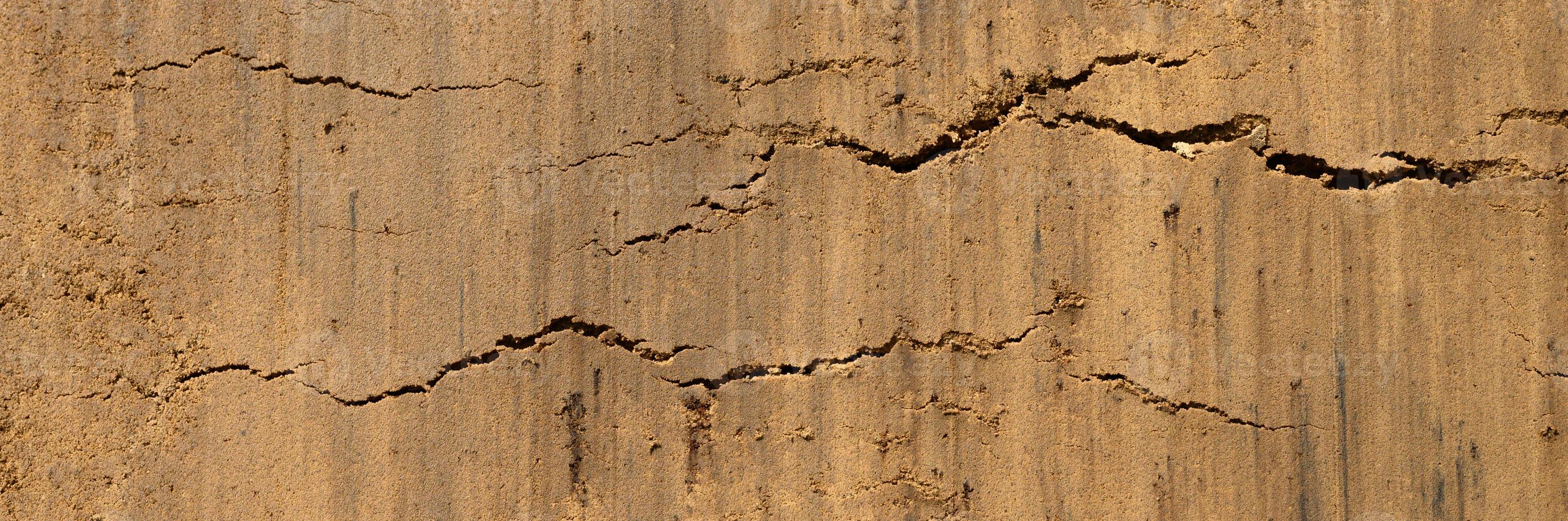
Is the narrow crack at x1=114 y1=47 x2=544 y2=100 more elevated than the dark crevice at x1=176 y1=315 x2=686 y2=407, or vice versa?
the narrow crack at x1=114 y1=47 x2=544 y2=100

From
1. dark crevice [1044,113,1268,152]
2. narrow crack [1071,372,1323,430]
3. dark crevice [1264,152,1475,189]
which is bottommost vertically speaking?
narrow crack [1071,372,1323,430]

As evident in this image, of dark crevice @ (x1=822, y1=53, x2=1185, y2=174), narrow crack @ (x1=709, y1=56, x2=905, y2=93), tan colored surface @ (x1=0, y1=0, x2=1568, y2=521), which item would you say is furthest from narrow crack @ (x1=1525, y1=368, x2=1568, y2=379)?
narrow crack @ (x1=709, y1=56, x2=905, y2=93)

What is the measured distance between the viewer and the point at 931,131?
1.83 m

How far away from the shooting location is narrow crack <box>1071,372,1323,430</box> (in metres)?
1.79

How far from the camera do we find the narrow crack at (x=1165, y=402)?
1792mm

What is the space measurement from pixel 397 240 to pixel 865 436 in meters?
1.12

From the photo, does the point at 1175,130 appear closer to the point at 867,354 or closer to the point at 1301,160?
the point at 1301,160

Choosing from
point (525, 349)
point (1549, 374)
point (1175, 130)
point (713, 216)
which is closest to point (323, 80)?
point (525, 349)

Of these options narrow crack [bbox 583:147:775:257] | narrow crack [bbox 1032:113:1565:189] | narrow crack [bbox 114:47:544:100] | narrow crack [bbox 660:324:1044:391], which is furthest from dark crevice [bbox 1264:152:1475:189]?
narrow crack [bbox 114:47:544:100]

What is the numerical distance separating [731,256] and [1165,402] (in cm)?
99

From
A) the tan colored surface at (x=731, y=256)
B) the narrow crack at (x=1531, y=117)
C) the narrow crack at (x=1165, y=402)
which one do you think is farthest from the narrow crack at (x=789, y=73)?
the narrow crack at (x=1531, y=117)

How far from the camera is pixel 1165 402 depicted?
180 cm

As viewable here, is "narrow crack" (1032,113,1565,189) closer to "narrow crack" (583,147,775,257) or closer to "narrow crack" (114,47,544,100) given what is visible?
"narrow crack" (583,147,775,257)

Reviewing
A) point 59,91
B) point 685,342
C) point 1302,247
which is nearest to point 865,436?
point 685,342
